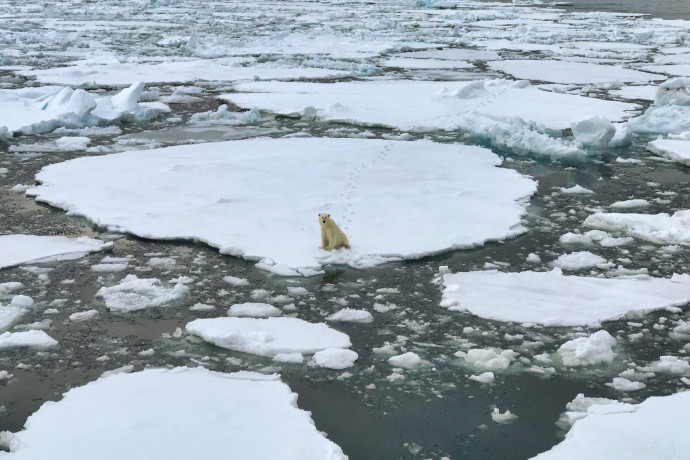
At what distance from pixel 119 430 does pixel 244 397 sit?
0.58 m

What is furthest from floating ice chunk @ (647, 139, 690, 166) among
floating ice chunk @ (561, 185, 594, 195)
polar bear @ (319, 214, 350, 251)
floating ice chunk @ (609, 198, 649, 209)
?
polar bear @ (319, 214, 350, 251)

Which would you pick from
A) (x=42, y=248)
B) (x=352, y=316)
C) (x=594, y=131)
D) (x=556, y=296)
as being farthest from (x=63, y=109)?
(x=556, y=296)

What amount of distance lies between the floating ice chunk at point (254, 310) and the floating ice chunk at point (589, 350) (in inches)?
63.1

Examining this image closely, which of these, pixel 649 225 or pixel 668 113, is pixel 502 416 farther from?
pixel 668 113

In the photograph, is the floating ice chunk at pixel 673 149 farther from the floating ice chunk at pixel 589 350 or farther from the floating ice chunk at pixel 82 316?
the floating ice chunk at pixel 82 316

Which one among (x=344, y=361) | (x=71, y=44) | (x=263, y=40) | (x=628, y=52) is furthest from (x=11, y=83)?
(x=628, y=52)

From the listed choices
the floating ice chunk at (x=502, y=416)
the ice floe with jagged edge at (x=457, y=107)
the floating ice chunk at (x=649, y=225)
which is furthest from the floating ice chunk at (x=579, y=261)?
the ice floe with jagged edge at (x=457, y=107)

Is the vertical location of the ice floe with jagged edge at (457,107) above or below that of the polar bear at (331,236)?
below

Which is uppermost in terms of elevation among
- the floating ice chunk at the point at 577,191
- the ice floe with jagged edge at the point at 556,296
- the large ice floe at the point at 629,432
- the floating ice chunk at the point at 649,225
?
the large ice floe at the point at 629,432

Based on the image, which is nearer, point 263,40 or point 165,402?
point 165,402

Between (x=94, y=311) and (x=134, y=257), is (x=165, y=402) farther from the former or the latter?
(x=134, y=257)

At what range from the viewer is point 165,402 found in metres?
3.51

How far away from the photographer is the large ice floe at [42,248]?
17.4 ft

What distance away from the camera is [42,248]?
18.0ft
